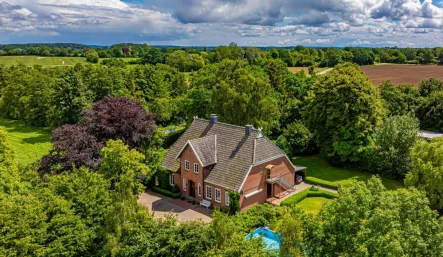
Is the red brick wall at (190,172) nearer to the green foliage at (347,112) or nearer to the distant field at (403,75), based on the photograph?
the green foliage at (347,112)

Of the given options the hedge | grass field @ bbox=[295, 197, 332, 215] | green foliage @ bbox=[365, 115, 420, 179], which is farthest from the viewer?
the hedge

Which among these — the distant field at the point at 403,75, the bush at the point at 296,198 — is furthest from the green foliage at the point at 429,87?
the bush at the point at 296,198

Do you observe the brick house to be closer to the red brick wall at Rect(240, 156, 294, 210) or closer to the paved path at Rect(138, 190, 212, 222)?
the red brick wall at Rect(240, 156, 294, 210)

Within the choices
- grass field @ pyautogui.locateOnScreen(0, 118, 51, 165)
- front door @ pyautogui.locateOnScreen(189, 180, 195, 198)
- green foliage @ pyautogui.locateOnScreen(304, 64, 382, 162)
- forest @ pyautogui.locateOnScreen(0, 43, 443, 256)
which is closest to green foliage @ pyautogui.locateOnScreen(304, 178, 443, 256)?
forest @ pyautogui.locateOnScreen(0, 43, 443, 256)

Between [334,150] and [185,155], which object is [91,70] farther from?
[334,150]

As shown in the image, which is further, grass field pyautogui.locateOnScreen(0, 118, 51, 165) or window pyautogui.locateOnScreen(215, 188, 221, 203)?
grass field pyautogui.locateOnScreen(0, 118, 51, 165)

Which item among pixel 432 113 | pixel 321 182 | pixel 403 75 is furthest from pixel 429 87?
pixel 403 75

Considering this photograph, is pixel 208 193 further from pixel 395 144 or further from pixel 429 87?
pixel 429 87
